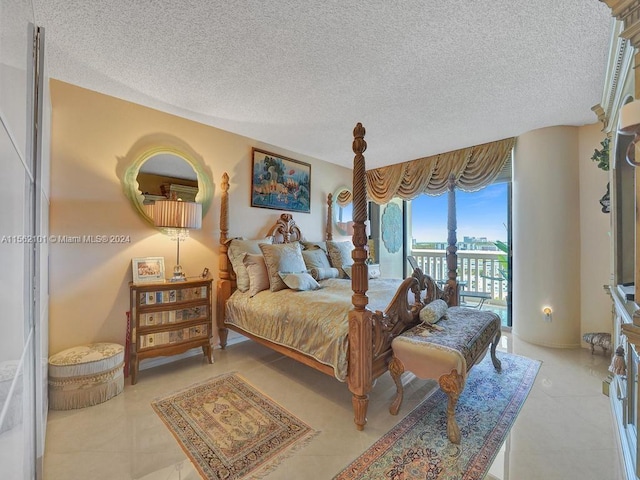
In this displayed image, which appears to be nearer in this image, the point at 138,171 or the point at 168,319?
the point at 168,319

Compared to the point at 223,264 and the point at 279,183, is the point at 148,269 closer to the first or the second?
the point at 223,264

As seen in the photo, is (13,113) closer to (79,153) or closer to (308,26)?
(308,26)

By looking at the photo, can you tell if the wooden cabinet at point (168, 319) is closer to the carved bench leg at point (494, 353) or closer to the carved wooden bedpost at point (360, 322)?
the carved wooden bedpost at point (360, 322)

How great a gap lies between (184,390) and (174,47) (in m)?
2.62

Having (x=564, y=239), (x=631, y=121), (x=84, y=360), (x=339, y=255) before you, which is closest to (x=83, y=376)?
(x=84, y=360)

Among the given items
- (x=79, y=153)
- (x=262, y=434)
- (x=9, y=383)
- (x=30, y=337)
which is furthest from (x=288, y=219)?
(x=9, y=383)

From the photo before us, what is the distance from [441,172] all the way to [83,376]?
4613 millimetres

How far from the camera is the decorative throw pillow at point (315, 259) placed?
3.41 m

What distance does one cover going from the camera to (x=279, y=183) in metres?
3.85

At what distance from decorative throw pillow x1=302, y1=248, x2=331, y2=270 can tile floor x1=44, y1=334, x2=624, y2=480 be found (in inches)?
47.4

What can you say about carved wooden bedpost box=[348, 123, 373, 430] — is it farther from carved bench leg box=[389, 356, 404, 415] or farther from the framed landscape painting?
the framed landscape painting

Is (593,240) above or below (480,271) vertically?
above

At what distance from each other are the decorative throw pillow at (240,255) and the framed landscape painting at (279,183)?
2.04 feet

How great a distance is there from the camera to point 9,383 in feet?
2.52
